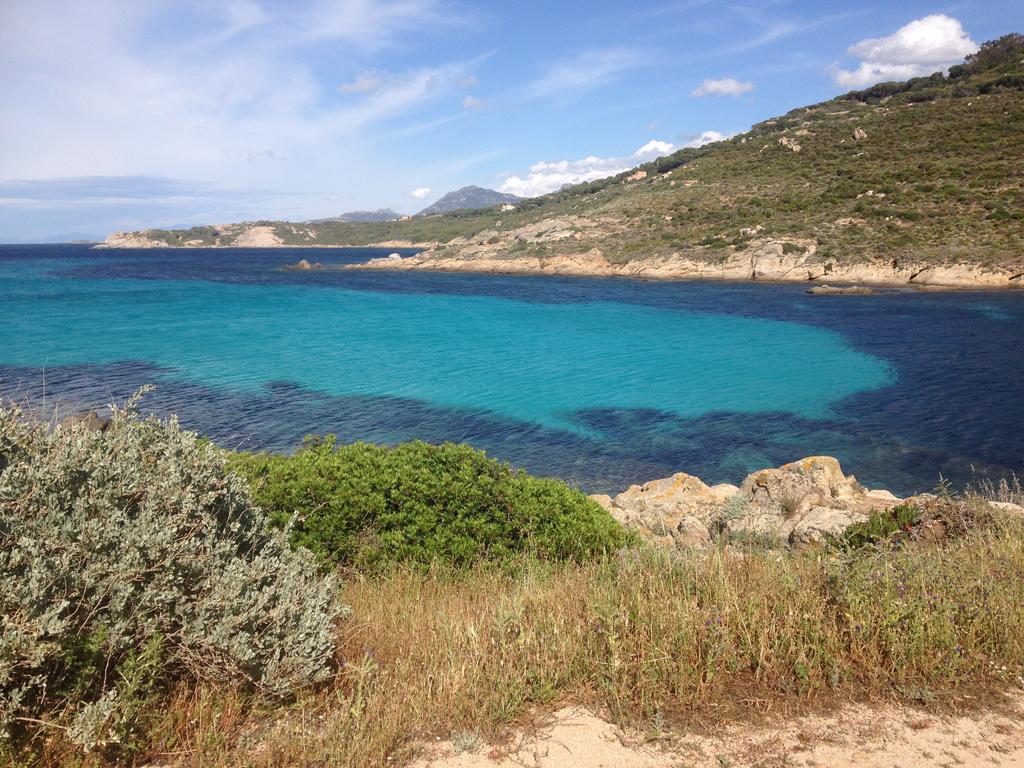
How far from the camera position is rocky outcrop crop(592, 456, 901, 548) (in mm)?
9160

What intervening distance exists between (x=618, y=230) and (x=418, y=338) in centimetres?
4630

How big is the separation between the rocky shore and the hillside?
148 feet

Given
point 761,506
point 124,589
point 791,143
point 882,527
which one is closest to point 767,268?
point 791,143

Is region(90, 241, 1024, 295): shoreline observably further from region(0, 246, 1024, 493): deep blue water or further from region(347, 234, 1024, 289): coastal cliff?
region(0, 246, 1024, 493): deep blue water

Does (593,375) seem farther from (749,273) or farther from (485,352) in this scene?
(749,273)

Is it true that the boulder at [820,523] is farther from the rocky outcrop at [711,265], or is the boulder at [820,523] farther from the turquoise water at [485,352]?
the rocky outcrop at [711,265]

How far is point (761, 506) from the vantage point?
10.8 metres

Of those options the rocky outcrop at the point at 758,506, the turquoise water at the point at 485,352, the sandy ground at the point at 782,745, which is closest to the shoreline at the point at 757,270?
the turquoise water at the point at 485,352

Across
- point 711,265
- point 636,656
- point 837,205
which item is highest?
point 837,205

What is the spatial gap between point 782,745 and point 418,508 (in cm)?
415

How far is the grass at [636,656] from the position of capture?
340cm

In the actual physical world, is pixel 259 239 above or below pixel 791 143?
below

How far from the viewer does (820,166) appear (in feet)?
232

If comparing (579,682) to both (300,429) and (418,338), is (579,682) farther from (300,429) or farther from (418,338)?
(418,338)
